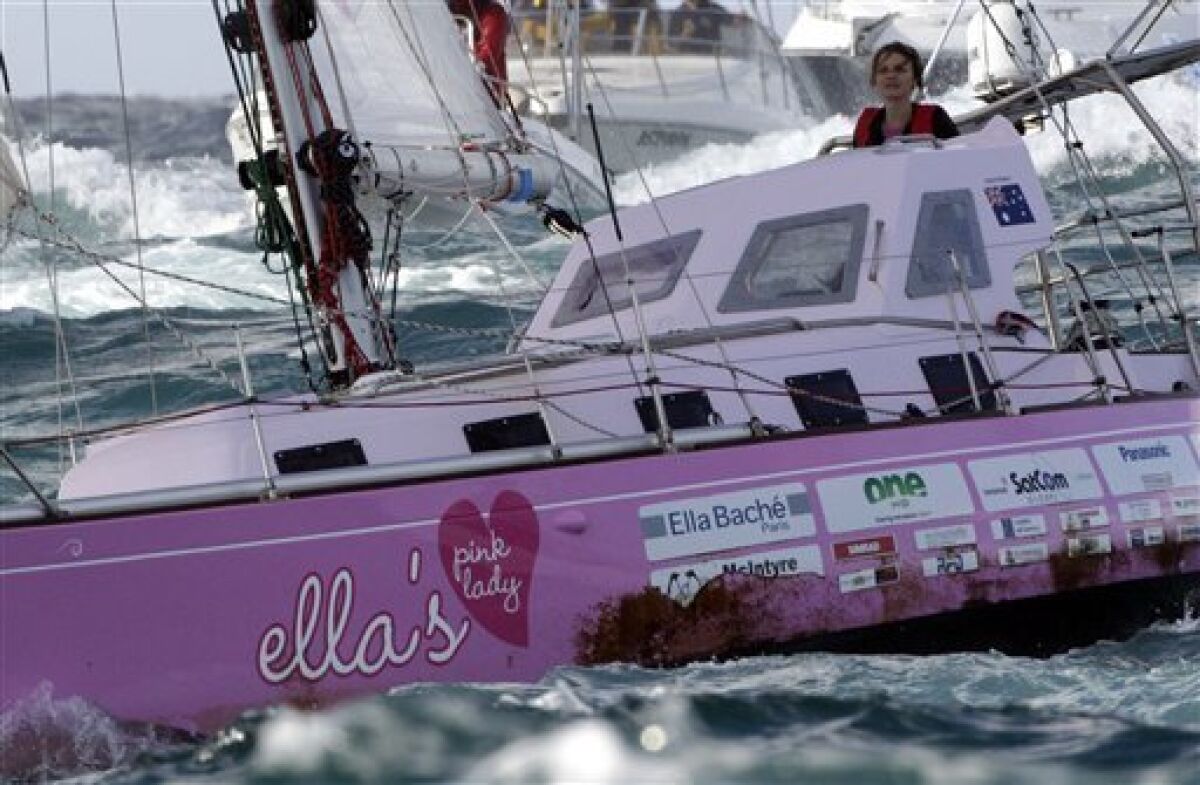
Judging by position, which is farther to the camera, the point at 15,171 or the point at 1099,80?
the point at 1099,80

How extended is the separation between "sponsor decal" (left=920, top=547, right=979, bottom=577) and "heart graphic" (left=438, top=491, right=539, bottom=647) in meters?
1.85

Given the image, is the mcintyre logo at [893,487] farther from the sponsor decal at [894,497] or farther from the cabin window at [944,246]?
the cabin window at [944,246]

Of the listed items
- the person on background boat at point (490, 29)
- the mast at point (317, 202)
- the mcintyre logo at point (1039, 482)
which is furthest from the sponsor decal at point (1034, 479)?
the person on background boat at point (490, 29)

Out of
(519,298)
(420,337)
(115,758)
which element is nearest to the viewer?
(115,758)

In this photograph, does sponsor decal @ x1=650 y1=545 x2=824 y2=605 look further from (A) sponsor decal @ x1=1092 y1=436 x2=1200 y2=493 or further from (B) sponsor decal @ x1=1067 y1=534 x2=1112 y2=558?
(A) sponsor decal @ x1=1092 y1=436 x2=1200 y2=493

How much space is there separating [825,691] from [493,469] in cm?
160

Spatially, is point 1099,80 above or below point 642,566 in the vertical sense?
above

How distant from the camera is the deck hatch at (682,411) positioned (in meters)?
13.6

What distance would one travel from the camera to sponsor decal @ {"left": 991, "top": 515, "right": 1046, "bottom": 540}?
13.4m

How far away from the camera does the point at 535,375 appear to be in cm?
1373

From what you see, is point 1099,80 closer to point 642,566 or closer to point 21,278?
point 642,566

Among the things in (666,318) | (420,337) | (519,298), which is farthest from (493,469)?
(519,298)

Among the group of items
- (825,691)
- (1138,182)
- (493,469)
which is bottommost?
(825,691)

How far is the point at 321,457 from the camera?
43.1ft
